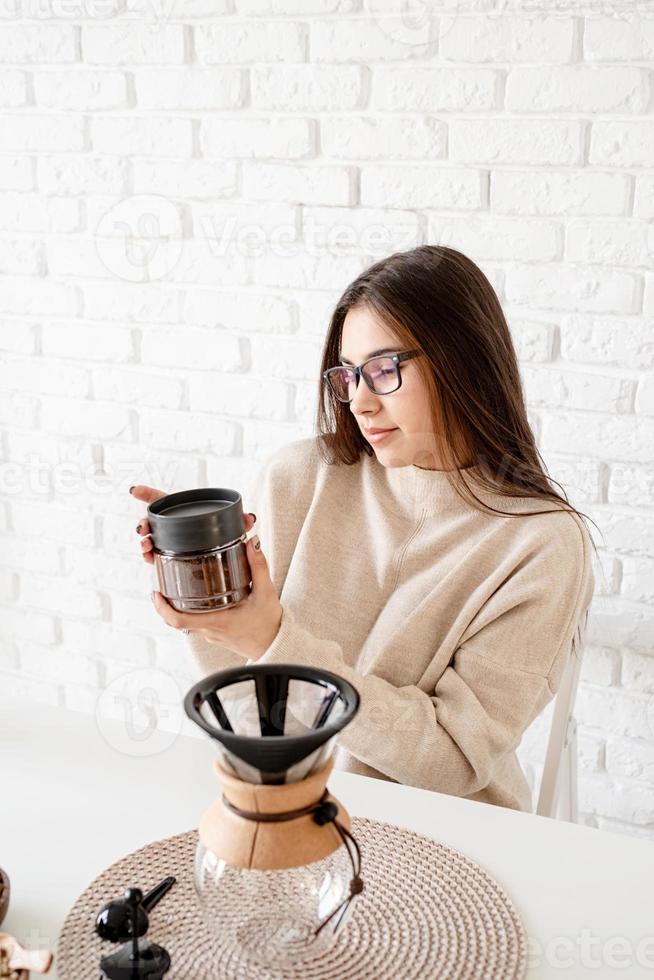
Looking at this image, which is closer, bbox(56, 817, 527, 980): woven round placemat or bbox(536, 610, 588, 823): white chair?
bbox(56, 817, 527, 980): woven round placemat

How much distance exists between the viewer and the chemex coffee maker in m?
0.71

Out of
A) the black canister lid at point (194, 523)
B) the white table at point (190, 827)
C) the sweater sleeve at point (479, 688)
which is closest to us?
the white table at point (190, 827)

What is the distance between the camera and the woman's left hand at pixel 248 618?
40.0 inches

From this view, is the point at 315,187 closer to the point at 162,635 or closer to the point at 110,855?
the point at 162,635

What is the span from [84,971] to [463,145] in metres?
1.20

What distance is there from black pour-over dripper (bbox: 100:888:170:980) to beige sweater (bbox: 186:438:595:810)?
35 centimetres

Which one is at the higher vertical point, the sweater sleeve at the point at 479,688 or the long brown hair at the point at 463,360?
the long brown hair at the point at 463,360

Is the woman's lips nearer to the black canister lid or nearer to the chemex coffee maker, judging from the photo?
the black canister lid

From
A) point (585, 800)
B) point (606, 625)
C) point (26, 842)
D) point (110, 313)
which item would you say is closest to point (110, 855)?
point (26, 842)

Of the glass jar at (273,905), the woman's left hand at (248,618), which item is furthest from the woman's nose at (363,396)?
the glass jar at (273,905)

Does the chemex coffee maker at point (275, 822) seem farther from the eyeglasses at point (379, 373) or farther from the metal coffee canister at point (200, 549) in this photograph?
the eyeglasses at point (379, 373)

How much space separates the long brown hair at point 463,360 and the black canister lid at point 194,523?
1.11ft

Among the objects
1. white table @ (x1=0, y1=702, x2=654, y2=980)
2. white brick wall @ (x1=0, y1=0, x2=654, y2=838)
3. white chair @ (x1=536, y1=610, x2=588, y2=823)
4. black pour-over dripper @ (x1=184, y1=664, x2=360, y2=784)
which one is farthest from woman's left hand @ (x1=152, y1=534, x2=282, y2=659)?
white brick wall @ (x1=0, y1=0, x2=654, y2=838)

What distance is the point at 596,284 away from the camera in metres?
1.51
